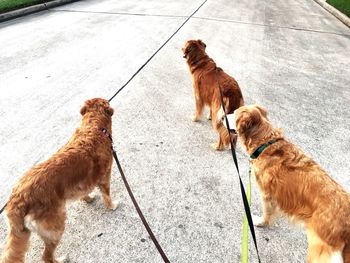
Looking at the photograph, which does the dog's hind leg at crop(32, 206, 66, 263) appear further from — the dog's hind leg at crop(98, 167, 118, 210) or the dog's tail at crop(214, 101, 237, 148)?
the dog's tail at crop(214, 101, 237, 148)

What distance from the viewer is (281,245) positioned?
132 inches

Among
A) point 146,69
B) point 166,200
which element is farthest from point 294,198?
point 146,69

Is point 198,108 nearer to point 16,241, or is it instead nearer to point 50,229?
point 50,229

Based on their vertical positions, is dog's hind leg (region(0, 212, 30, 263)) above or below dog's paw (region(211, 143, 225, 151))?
above

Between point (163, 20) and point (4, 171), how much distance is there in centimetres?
830

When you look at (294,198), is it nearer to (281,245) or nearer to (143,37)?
(281,245)

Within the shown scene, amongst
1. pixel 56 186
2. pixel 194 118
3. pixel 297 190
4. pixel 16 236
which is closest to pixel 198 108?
pixel 194 118

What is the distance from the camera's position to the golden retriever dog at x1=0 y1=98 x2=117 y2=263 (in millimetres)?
2520

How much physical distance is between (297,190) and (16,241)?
2592mm

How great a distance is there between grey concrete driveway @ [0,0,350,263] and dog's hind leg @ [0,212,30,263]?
2.16 ft

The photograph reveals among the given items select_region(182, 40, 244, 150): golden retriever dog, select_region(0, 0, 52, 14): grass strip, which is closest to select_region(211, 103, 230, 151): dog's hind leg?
select_region(182, 40, 244, 150): golden retriever dog

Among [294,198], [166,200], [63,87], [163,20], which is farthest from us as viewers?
[163,20]

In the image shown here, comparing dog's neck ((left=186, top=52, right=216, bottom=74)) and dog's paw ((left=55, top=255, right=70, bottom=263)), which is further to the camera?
dog's neck ((left=186, top=52, right=216, bottom=74))

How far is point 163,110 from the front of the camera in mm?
5648
